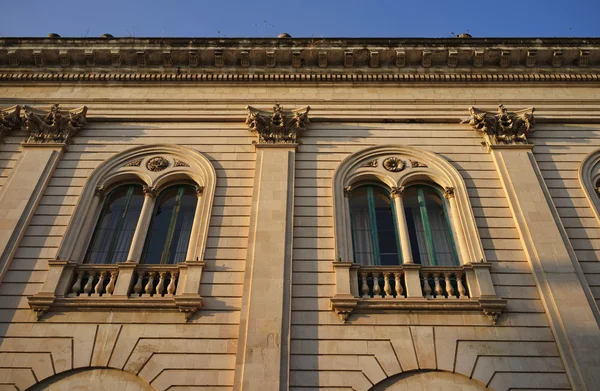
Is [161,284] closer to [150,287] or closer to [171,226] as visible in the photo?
[150,287]

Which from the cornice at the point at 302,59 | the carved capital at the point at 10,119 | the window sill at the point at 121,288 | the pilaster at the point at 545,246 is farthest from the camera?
the cornice at the point at 302,59

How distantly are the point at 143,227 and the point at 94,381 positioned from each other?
3864 mm

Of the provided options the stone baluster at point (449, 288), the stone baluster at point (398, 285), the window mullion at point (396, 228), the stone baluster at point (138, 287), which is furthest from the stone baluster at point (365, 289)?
the stone baluster at point (138, 287)

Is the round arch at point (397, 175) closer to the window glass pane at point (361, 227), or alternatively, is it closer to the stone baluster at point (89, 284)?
the window glass pane at point (361, 227)

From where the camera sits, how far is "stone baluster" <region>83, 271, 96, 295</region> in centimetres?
1136

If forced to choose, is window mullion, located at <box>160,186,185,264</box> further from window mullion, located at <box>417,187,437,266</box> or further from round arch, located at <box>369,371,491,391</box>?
window mullion, located at <box>417,187,437,266</box>

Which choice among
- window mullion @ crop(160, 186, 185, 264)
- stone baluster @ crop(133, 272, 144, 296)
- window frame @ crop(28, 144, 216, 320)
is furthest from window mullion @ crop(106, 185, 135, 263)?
stone baluster @ crop(133, 272, 144, 296)

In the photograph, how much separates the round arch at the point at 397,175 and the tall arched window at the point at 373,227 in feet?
1.18

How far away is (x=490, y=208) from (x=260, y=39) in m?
8.58

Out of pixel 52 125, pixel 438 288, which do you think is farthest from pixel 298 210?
pixel 52 125

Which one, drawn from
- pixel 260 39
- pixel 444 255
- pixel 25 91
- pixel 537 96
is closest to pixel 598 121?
pixel 537 96

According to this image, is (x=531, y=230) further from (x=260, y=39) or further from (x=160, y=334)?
(x=260, y=39)

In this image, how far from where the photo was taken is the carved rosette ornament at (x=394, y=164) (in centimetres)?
1389

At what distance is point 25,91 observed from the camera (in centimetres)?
1609
